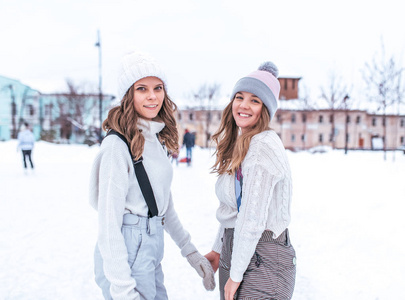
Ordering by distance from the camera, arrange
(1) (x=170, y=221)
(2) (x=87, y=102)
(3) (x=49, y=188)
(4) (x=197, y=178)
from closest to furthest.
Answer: (1) (x=170, y=221) < (3) (x=49, y=188) < (4) (x=197, y=178) < (2) (x=87, y=102)

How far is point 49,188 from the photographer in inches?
394

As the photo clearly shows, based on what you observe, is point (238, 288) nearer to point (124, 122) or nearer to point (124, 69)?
point (124, 122)

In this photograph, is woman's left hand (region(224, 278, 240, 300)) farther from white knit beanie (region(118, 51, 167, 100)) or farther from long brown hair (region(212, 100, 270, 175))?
white knit beanie (region(118, 51, 167, 100))

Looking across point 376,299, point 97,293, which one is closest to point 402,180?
point 376,299

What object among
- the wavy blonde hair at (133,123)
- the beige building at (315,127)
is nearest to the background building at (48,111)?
the beige building at (315,127)

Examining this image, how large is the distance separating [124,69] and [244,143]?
0.90m

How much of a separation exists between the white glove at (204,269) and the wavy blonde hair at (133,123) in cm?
83

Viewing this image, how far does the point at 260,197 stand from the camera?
1.78m

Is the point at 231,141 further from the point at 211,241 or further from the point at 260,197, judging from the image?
the point at 211,241

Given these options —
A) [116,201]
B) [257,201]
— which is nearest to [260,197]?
[257,201]

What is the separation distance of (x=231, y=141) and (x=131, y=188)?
84 centimetres

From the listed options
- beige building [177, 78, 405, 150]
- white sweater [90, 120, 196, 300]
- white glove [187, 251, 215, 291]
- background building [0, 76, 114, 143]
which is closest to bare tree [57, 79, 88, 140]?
background building [0, 76, 114, 143]

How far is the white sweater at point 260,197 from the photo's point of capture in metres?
1.78

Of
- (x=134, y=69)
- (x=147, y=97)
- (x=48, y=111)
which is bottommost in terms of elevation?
(x=147, y=97)
